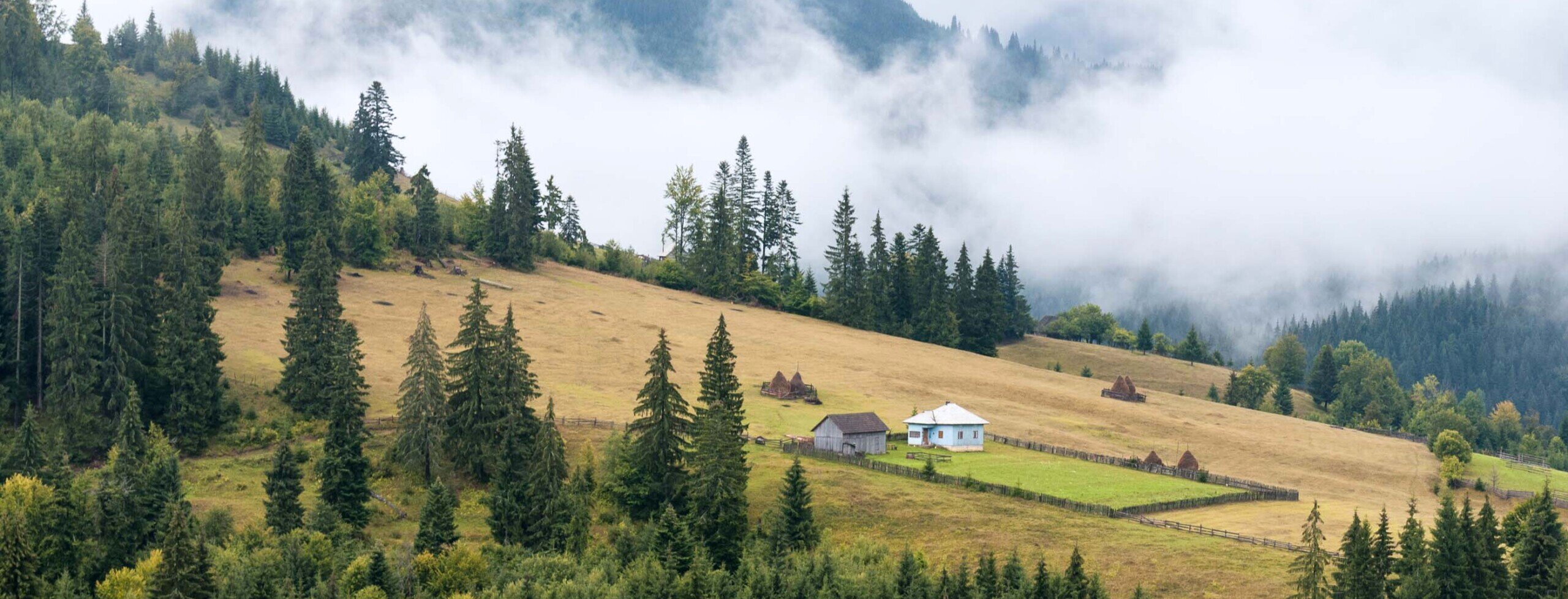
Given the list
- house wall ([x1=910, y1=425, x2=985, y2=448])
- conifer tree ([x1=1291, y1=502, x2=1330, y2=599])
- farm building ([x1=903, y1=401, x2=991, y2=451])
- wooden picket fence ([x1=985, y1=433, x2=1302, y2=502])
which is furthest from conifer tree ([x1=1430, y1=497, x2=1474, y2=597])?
house wall ([x1=910, y1=425, x2=985, y2=448])

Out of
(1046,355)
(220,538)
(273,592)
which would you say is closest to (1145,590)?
(273,592)

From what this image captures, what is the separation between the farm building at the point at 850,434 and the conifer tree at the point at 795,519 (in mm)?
13503

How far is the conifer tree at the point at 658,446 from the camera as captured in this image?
8062cm

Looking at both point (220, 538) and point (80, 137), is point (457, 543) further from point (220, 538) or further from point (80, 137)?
point (80, 137)

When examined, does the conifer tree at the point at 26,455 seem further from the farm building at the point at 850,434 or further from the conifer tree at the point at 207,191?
the farm building at the point at 850,434

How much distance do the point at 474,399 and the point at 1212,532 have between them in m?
43.8

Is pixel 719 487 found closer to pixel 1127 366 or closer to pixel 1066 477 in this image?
pixel 1066 477

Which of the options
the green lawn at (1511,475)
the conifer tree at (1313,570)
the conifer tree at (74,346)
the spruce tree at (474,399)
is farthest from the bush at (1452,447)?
the conifer tree at (74,346)

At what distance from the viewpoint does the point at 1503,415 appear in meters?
165

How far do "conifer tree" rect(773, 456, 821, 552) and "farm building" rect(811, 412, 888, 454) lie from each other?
44.3ft

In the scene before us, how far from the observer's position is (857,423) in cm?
9112

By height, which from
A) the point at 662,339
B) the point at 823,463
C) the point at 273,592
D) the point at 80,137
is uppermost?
the point at 80,137

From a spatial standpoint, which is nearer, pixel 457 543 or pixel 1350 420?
pixel 457 543

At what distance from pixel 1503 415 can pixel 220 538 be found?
487 ft
